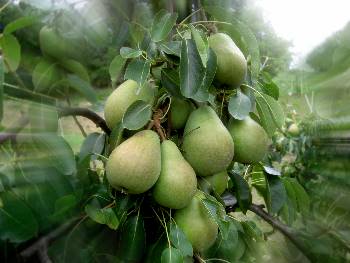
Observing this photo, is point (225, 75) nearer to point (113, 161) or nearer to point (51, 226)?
point (113, 161)

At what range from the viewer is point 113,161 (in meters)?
0.58

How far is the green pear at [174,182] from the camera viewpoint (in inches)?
23.0

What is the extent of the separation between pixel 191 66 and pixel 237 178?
285 mm

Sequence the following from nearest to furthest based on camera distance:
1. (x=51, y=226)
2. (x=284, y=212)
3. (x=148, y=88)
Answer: (x=51, y=226) → (x=148, y=88) → (x=284, y=212)

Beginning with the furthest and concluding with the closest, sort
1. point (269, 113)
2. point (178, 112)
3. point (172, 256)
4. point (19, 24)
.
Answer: point (269, 113)
point (178, 112)
point (172, 256)
point (19, 24)

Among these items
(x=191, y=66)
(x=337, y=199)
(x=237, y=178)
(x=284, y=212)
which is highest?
(x=191, y=66)

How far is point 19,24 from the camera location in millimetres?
395

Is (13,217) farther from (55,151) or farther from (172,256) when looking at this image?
(172,256)

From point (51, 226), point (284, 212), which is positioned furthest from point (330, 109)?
point (284, 212)

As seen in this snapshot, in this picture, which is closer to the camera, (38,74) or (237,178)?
(38,74)

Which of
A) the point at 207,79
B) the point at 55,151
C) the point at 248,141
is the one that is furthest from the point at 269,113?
the point at 55,151

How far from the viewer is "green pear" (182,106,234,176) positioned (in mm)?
610

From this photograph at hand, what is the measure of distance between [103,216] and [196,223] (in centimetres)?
14

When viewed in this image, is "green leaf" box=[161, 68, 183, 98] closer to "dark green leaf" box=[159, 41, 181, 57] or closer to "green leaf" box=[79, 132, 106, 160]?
"dark green leaf" box=[159, 41, 181, 57]
